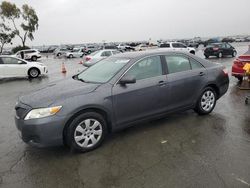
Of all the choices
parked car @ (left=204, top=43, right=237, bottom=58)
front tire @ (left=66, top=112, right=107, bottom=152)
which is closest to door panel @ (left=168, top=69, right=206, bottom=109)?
front tire @ (left=66, top=112, right=107, bottom=152)

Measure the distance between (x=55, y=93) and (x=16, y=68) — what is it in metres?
10.6

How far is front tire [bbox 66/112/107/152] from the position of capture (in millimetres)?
3678

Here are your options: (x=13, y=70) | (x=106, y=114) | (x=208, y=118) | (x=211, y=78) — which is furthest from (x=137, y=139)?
(x=13, y=70)

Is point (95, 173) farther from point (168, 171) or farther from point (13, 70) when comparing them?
point (13, 70)

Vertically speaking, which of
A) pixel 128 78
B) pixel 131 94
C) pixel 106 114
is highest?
pixel 128 78

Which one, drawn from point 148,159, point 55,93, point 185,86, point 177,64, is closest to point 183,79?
point 185,86

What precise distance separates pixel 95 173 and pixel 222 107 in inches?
165

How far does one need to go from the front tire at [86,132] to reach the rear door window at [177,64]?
1845 millimetres

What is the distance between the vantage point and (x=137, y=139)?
4.28 meters

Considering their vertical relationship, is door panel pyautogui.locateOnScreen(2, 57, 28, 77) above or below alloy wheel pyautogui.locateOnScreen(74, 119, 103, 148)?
above

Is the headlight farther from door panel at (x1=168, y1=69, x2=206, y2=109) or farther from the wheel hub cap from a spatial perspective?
the wheel hub cap

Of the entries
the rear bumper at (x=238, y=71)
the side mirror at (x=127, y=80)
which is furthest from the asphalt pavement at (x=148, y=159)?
the rear bumper at (x=238, y=71)

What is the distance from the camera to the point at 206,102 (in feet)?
17.6

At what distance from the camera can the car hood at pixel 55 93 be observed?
12.0 ft
